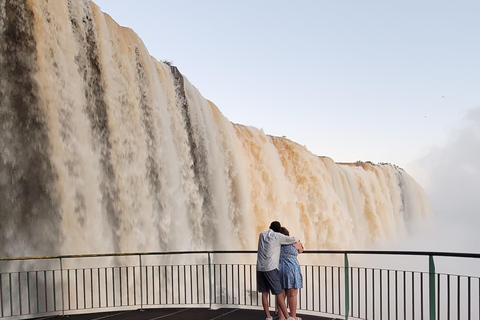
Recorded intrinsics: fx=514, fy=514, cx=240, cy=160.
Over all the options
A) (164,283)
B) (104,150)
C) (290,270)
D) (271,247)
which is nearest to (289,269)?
(290,270)

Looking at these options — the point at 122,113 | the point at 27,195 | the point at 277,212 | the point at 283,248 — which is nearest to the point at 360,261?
the point at 277,212

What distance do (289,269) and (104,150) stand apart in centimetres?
987

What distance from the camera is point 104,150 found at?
50.3ft

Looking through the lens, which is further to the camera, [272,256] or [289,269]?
[289,269]

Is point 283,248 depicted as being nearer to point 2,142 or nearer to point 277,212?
point 2,142

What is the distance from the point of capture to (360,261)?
113 ft

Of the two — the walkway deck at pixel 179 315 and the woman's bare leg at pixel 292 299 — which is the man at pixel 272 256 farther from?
the walkway deck at pixel 179 315

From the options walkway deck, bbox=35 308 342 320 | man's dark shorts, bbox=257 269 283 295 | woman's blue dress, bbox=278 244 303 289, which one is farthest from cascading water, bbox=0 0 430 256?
woman's blue dress, bbox=278 244 303 289

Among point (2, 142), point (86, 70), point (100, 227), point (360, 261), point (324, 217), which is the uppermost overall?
point (86, 70)

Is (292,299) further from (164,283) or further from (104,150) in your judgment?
(164,283)

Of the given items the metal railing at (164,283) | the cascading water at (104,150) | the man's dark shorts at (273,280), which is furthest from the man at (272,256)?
the cascading water at (104,150)

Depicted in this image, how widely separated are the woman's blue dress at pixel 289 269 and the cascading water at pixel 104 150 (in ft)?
28.9

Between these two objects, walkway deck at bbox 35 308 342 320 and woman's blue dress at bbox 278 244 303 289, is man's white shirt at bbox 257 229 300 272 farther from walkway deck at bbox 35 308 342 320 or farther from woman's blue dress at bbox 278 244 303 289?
walkway deck at bbox 35 308 342 320

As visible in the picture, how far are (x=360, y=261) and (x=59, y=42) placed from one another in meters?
26.2
